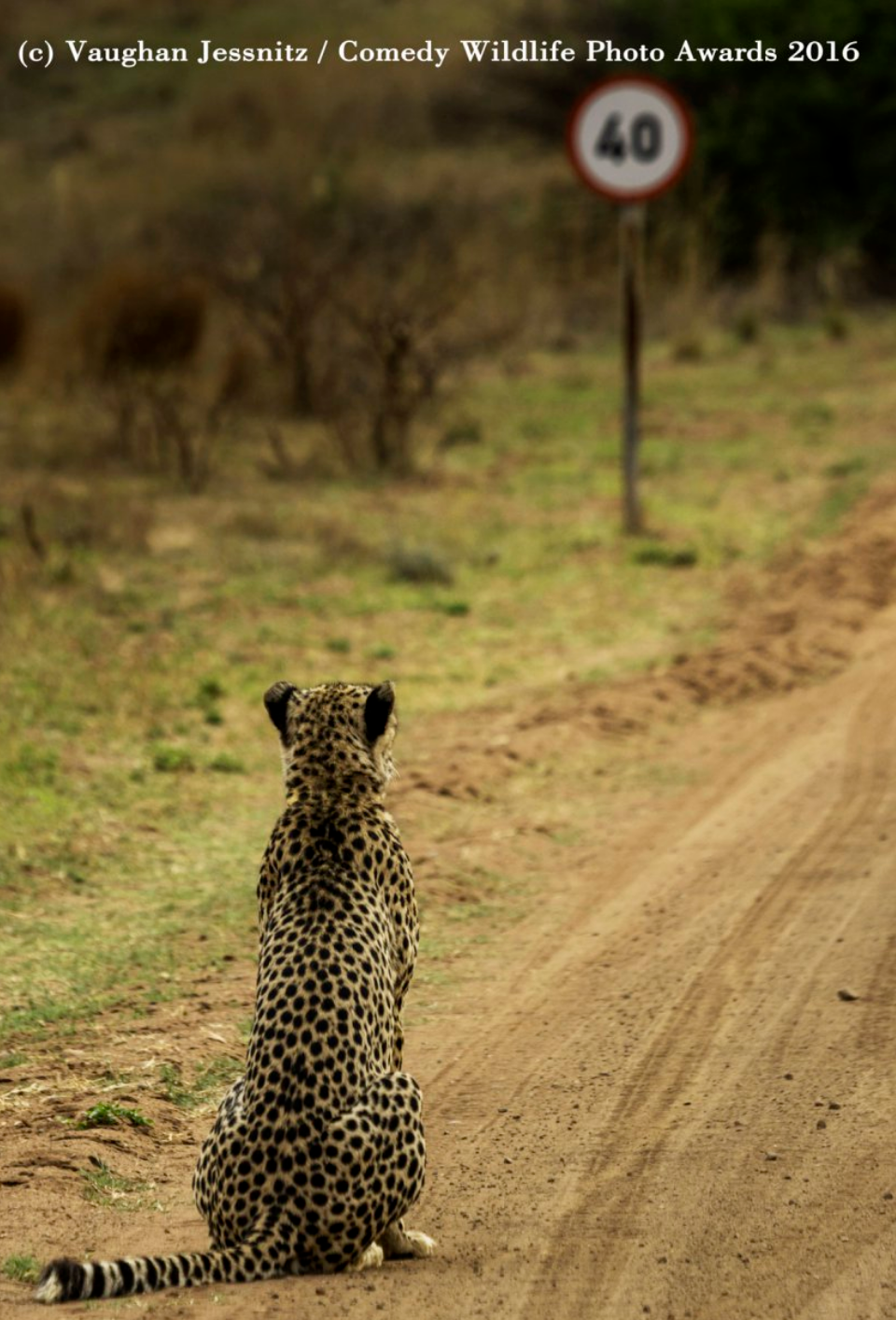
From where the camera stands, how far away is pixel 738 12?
24.0 m

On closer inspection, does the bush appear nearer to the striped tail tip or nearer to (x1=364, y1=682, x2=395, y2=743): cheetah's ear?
(x1=364, y1=682, x2=395, y2=743): cheetah's ear

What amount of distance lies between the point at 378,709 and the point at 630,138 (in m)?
7.61

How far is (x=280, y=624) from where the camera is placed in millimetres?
9656

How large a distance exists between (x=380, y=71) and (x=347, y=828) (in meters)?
33.2

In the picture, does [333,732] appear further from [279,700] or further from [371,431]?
[371,431]

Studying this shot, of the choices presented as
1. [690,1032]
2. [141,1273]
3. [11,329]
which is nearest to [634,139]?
[11,329]

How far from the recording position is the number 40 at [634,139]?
11055mm

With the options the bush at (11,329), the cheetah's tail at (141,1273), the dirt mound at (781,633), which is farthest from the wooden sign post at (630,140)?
the cheetah's tail at (141,1273)

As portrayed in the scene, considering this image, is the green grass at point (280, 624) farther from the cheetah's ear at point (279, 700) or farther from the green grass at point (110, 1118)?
the cheetah's ear at point (279, 700)

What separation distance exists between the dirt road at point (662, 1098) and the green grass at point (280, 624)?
0.61 m

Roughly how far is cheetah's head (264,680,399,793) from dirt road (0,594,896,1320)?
36.8 inches

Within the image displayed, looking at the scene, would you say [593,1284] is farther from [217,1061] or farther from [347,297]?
[347,297]

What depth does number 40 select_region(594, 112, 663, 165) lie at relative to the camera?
11.1 m

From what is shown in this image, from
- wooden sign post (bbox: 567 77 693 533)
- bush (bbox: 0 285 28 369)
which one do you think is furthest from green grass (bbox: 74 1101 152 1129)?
bush (bbox: 0 285 28 369)
